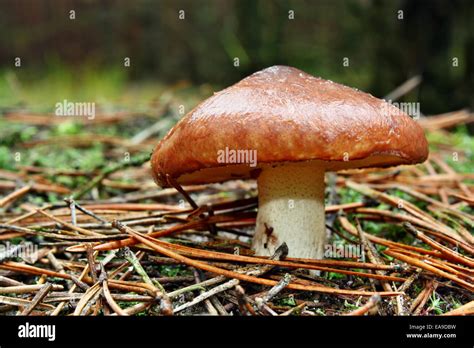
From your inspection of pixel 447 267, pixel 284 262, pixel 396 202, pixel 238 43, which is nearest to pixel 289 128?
pixel 284 262

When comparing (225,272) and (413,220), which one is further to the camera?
(413,220)

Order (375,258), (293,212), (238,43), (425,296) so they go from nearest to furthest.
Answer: (425,296) → (375,258) → (293,212) → (238,43)

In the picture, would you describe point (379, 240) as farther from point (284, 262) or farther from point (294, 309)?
point (294, 309)

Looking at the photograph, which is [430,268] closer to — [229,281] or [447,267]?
[447,267]

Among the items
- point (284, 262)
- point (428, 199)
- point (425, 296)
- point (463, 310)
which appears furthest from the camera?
point (428, 199)

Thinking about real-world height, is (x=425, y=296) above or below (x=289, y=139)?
below

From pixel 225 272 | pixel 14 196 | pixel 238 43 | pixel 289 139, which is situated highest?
pixel 238 43

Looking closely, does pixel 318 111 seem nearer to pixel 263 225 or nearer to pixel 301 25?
pixel 263 225
